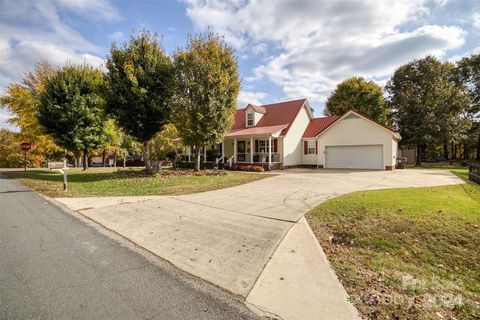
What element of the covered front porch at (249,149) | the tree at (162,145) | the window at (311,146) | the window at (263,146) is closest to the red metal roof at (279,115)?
the covered front porch at (249,149)

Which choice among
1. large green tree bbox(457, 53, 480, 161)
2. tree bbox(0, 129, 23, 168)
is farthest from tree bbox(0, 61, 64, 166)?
large green tree bbox(457, 53, 480, 161)

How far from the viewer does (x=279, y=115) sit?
2450 centimetres

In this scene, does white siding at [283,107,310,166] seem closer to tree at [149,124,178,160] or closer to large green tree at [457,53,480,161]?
tree at [149,124,178,160]

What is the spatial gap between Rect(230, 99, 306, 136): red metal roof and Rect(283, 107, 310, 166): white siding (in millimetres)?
497

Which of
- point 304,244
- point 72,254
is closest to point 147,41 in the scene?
point 72,254

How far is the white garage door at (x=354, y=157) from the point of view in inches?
803

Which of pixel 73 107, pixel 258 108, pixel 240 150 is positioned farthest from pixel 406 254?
pixel 258 108

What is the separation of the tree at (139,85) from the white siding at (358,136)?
14270 mm

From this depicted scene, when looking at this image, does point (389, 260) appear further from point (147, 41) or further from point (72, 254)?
point (147, 41)

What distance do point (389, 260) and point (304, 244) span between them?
1.41 m

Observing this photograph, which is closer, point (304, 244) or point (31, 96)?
point (304, 244)

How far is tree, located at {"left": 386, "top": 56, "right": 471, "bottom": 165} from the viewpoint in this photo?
2753 cm

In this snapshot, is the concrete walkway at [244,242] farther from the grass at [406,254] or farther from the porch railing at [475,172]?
the porch railing at [475,172]

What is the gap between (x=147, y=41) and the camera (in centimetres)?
1625
